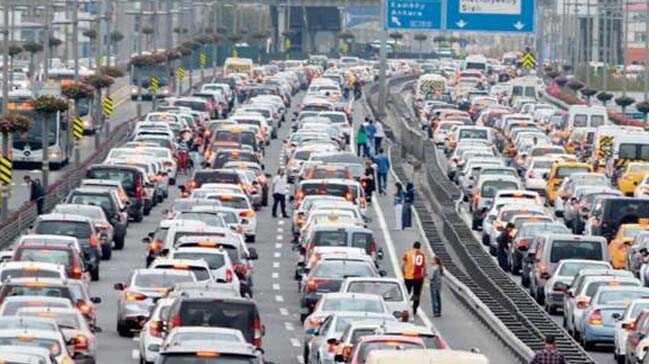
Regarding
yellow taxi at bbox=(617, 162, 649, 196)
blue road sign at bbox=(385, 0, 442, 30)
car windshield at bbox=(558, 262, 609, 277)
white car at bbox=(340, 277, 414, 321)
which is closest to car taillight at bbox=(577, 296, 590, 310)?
white car at bbox=(340, 277, 414, 321)

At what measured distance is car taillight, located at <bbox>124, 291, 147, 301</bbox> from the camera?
42469 mm

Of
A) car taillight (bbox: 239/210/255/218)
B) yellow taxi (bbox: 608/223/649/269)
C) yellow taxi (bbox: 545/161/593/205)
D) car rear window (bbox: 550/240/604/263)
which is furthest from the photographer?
yellow taxi (bbox: 545/161/593/205)

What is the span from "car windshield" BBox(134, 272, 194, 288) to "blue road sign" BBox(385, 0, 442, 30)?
66448 millimetres

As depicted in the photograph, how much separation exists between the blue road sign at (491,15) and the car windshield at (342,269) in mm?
61995

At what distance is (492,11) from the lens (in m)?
108

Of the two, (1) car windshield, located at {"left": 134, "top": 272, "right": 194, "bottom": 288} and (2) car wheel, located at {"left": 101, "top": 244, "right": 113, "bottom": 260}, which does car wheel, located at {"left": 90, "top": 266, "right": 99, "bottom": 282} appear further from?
(1) car windshield, located at {"left": 134, "top": 272, "right": 194, "bottom": 288}

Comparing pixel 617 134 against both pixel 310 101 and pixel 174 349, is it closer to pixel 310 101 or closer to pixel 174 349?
pixel 310 101

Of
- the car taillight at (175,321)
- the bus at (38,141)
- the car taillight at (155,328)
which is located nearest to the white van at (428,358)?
the car taillight at (175,321)

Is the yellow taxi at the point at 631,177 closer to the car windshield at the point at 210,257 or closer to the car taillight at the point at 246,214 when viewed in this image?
the car taillight at the point at 246,214

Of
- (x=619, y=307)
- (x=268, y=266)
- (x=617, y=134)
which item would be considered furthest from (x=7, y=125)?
(x=619, y=307)

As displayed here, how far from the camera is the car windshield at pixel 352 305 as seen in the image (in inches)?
1544

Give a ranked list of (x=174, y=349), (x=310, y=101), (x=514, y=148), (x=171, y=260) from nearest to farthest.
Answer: (x=174, y=349)
(x=171, y=260)
(x=514, y=148)
(x=310, y=101)

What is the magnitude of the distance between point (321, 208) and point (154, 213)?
43.7ft

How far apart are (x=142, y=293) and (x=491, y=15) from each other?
221 feet
